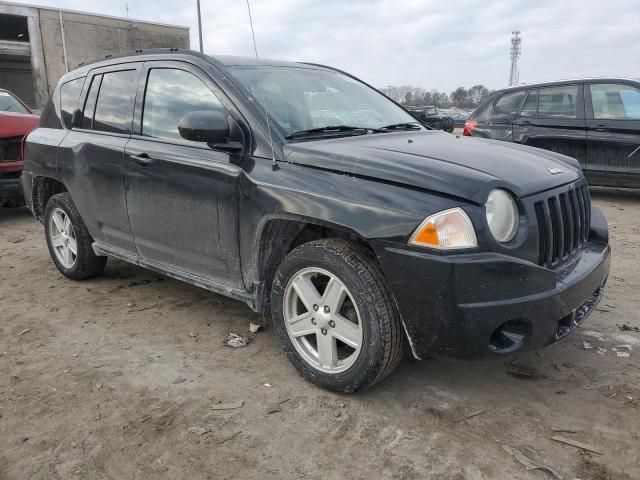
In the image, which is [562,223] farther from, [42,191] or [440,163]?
[42,191]

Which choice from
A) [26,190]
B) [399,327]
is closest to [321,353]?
[399,327]

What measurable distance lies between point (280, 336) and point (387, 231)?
3.11ft

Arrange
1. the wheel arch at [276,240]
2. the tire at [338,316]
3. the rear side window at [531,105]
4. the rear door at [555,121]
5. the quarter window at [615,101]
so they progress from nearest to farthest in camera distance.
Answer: the tire at [338,316] → the wheel arch at [276,240] → the quarter window at [615,101] → the rear door at [555,121] → the rear side window at [531,105]

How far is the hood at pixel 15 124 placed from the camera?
7.01 m

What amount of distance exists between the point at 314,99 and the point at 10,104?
20.9 feet

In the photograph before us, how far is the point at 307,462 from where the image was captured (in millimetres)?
2301

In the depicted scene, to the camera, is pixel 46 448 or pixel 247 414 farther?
pixel 247 414

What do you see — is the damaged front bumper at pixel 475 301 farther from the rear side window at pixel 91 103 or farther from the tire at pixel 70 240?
the tire at pixel 70 240

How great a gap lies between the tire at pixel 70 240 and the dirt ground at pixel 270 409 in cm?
68

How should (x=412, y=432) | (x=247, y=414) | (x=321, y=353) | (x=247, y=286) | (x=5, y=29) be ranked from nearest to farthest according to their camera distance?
1. (x=412, y=432)
2. (x=247, y=414)
3. (x=321, y=353)
4. (x=247, y=286)
5. (x=5, y=29)

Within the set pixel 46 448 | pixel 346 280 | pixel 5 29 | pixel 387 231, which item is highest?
pixel 5 29

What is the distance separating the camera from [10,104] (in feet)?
26.0

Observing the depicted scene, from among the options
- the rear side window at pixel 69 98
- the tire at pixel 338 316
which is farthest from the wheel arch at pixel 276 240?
the rear side window at pixel 69 98

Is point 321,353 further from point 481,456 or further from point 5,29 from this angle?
point 5,29
